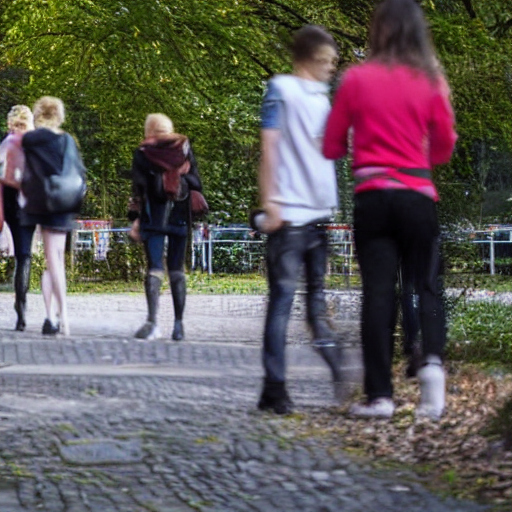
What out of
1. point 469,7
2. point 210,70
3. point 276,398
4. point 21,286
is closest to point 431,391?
point 276,398

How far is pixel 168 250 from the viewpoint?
10852 mm

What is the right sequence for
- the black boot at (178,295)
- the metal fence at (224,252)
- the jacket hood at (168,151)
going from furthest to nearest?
1. the metal fence at (224,252)
2. the black boot at (178,295)
3. the jacket hood at (168,151)

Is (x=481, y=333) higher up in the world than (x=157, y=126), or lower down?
lower down

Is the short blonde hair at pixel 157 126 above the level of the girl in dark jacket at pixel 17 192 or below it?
above

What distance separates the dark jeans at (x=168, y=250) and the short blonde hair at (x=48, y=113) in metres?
1.09

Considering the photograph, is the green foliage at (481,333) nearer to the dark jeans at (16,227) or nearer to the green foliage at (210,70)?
the green foliage at (210,70)

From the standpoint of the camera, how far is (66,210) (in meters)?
10.7

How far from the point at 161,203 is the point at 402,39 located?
466 cm

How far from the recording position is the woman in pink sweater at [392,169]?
617cm

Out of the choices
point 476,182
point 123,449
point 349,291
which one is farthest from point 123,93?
point 123,449

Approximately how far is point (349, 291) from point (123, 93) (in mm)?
15230

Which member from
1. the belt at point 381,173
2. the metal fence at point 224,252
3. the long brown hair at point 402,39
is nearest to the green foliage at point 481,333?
the belt at point 381,173

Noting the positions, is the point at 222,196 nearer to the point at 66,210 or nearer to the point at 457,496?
the point at 66,210

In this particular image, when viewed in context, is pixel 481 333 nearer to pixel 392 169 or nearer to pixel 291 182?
pixel 291 182
